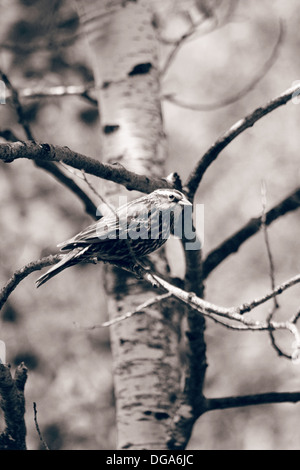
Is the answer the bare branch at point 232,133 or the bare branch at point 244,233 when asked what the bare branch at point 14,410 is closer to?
the bare branch at point 232,133

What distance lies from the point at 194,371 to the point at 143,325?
42 cm

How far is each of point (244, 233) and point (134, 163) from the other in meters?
0.74

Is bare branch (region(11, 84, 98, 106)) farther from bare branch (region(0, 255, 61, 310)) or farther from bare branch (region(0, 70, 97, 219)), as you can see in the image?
bare branch (region(0, 255, 61, 310))

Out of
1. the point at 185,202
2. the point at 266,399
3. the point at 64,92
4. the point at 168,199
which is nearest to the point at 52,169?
the point at 168,199

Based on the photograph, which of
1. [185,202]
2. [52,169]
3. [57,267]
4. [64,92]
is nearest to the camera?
[57,267]

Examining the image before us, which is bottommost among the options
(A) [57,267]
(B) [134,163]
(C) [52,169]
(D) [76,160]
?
(A) [57,267]

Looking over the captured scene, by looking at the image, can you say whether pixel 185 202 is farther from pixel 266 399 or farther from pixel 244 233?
pixel 266 399

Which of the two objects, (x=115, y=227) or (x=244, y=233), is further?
(x=244, y=233)

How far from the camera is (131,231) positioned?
3320 mm

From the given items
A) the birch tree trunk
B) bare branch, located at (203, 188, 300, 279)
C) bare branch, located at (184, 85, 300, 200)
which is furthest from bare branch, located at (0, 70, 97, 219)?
bare branch, located at (184, 85, 300, 200)

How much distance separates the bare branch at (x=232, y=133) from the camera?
2912 mm

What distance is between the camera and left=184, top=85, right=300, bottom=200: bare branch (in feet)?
9.55

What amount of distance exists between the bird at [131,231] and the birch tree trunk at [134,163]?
1.34 ft

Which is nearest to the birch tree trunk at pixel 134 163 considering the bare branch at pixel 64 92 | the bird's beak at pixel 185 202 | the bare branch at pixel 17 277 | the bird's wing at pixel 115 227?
the bare branch at pixel 64 92
